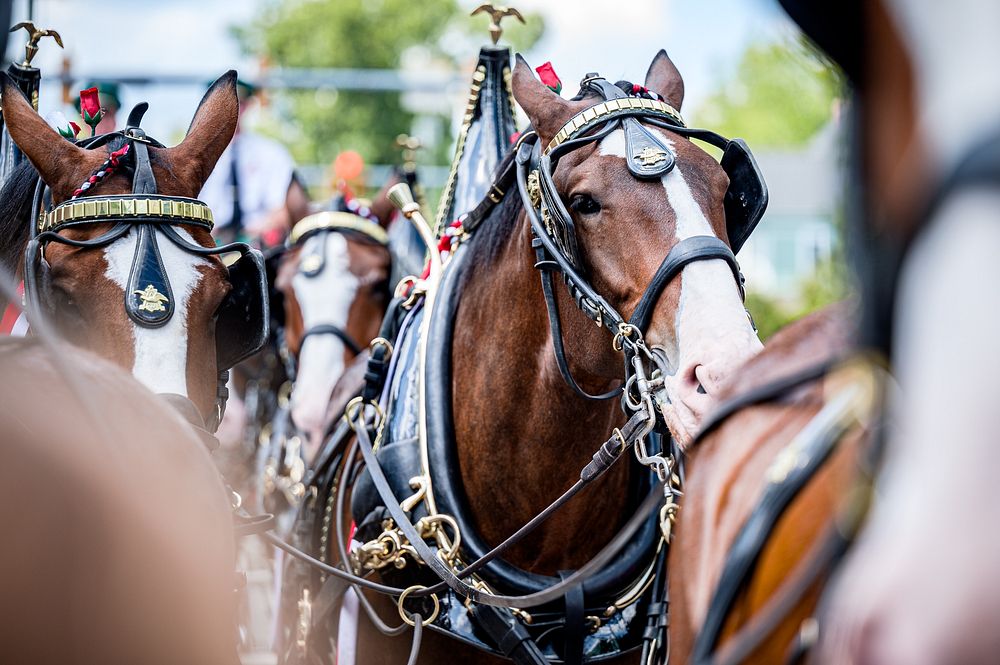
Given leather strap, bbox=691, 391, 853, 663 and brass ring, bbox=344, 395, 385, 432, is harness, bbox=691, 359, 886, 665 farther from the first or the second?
brass ring, bbox=344, 395, 385, 432

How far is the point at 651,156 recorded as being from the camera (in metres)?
2.24

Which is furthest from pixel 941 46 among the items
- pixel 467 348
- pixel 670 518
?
pixel 467 348

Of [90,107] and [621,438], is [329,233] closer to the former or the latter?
[90,107]

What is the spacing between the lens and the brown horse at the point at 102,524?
149 centimetres

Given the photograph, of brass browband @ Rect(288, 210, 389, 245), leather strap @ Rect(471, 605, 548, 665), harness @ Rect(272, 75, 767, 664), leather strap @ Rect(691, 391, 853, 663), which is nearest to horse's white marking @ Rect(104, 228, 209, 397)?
harness @ Rect(272, 75, 767, 664)

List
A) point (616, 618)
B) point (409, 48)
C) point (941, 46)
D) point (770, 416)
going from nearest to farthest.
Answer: point (941, 46)
point (770, 416)
point (616, 618)
point (409, 48)

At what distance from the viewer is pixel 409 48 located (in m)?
33.0

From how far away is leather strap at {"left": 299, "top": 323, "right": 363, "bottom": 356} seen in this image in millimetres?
4578

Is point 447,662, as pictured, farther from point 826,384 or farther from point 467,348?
point 826,384

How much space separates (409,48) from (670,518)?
32.2m

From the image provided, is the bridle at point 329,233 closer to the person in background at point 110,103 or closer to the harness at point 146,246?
the person in background at point 110,103

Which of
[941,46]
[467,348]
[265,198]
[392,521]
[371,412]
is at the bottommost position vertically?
[392,521]

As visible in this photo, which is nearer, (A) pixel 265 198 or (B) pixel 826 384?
(B) pixel 826 384

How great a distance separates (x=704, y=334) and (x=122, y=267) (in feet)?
3.97
